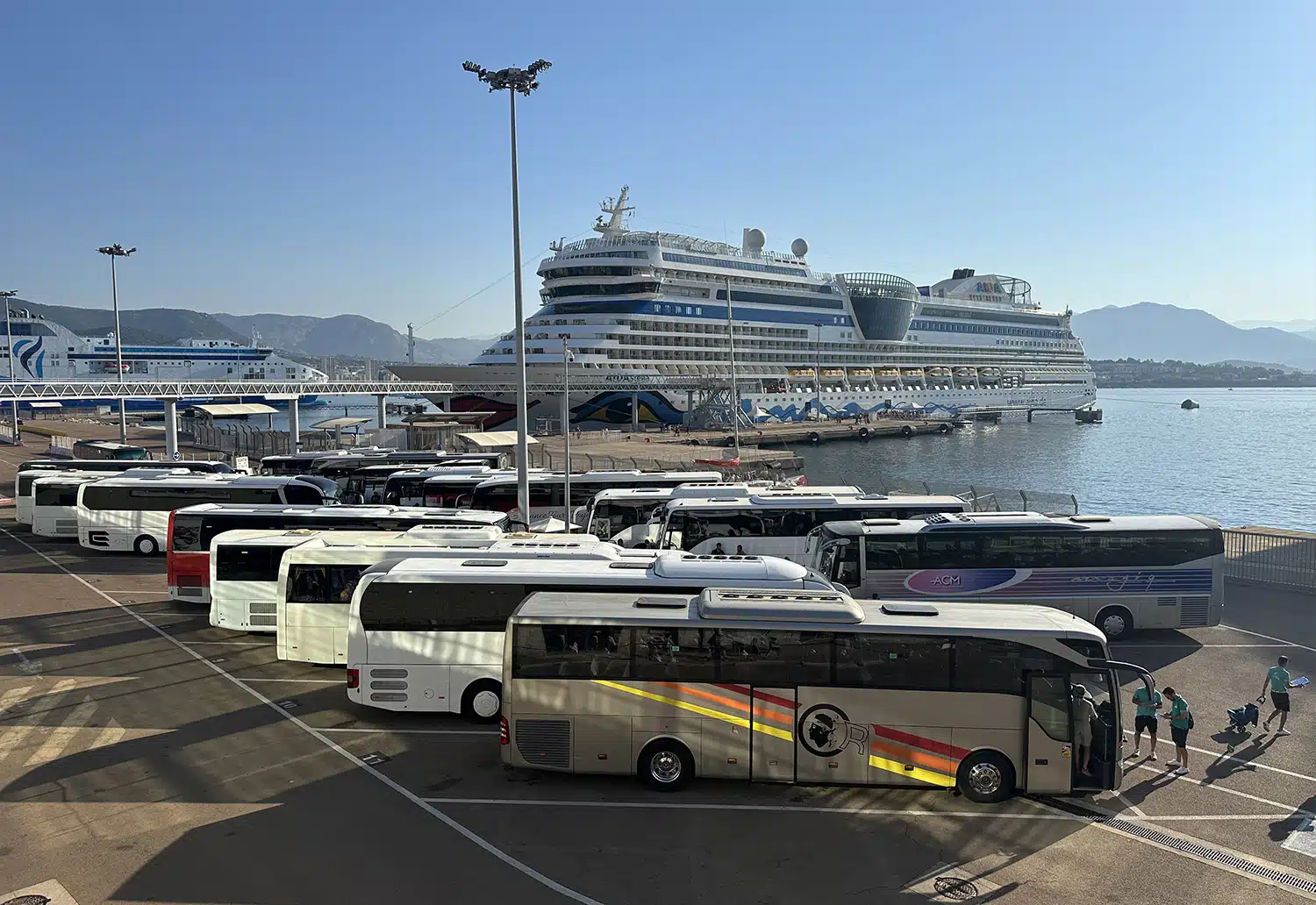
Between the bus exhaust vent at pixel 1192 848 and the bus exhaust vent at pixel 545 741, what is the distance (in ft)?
14.9

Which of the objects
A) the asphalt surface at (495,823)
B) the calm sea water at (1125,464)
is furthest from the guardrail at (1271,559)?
the calm sea water at (1125,464)

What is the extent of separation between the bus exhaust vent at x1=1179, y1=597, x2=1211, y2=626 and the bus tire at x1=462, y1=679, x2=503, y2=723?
10.5 meters

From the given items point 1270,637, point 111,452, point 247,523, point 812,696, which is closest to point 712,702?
point 812,696

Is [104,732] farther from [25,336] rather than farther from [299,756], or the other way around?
[25,336]

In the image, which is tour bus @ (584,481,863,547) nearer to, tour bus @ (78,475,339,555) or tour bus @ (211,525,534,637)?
tour bus @ (211,525,534,637)

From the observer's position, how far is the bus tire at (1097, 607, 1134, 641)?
44.9 ft

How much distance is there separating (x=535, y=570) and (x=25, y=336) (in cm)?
12562

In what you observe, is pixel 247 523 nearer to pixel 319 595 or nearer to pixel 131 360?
pixel 319 595

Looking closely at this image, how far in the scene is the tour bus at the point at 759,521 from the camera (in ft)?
56.1

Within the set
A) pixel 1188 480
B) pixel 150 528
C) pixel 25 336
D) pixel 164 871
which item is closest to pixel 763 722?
pixel 164 871

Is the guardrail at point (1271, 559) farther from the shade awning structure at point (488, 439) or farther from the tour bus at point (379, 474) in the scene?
the shade awning structure at point (488, 439)

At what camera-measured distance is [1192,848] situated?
726 centimetres

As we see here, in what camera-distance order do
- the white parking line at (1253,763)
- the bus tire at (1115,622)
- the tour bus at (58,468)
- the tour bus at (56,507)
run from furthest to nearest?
the tour bus at (58,468)
the tour bus at (56,507)
the bus tire at (1115,622)
the white parking line at (1253,763)

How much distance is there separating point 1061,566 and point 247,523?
14.3 metres
